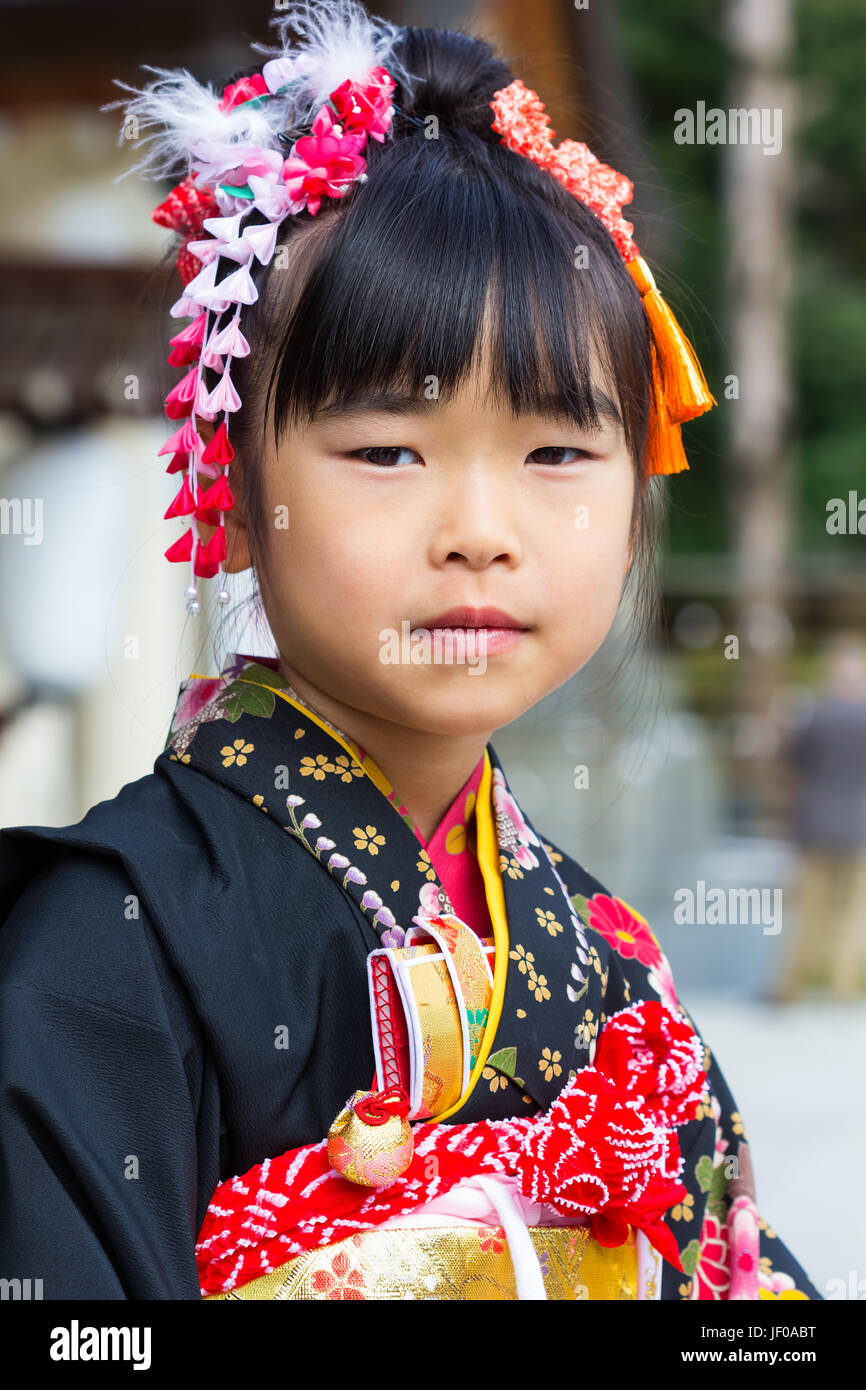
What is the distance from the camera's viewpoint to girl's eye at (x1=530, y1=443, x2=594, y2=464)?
110 cm

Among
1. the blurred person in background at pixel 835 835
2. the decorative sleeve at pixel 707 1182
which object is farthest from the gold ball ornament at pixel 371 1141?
the blurred person in background at pixel 835 835

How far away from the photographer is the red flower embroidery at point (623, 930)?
4.37ft

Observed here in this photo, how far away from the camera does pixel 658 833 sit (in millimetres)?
7891

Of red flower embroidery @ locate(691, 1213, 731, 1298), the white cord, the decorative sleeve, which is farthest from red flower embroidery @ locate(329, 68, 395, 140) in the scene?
red flower embroidery @ locate(691, 1213, 731, 1298)

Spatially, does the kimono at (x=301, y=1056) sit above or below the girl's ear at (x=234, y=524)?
below

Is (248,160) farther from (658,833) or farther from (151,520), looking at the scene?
(658,833)

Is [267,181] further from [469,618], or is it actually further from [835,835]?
[835,835]

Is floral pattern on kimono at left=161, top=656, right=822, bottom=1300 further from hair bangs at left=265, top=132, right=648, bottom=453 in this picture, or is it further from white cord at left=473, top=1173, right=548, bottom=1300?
hair bangs at left=265, top=132, right=648, bottom=453

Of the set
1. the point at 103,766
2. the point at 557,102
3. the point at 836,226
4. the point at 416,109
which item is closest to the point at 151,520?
the point at 103,766

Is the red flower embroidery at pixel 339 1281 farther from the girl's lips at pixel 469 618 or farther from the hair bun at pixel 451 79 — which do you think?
the hair bun at pixel 451 79

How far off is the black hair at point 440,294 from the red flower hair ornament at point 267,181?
0.02 meters

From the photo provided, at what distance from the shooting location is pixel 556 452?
3.65 feet

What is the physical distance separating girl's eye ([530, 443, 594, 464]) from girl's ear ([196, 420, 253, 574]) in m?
0.27

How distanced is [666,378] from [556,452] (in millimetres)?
219
